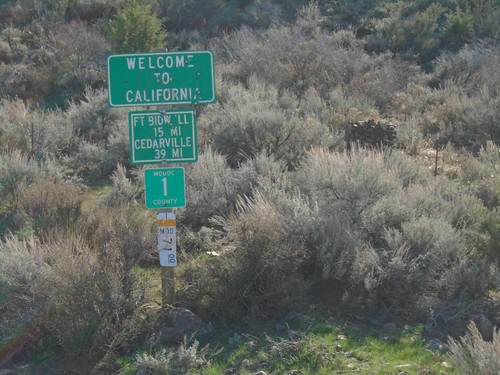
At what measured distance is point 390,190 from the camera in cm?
741

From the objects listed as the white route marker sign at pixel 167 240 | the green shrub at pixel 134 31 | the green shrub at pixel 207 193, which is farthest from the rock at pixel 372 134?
the green shrub at pixel 134 31

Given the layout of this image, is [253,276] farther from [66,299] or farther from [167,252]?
[66,299]

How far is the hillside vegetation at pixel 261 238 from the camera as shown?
5.54m

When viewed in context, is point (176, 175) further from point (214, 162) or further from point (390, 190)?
point (214, 162)

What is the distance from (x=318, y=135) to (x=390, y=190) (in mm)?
3701

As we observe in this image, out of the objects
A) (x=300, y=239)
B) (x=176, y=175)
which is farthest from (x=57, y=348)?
(x=300, y=239)

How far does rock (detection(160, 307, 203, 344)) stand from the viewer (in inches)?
224

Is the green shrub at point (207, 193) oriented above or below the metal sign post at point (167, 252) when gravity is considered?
above

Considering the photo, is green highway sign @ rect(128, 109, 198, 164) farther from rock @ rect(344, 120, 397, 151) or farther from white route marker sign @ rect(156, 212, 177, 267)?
rock @ rect(344, 120, 397, 151)

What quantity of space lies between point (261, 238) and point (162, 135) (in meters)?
1.32

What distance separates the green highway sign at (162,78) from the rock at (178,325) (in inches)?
74.3

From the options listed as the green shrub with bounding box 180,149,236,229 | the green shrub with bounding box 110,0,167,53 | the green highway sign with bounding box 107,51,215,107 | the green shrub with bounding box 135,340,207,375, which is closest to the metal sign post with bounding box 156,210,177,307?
the green shrub with bounding box 135,340,207,375

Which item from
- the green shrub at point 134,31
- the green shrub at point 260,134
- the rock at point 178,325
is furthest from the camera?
the green shrub at point 134,31

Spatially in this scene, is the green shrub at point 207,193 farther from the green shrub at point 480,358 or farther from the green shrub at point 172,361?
the green shrub at point 480,358
